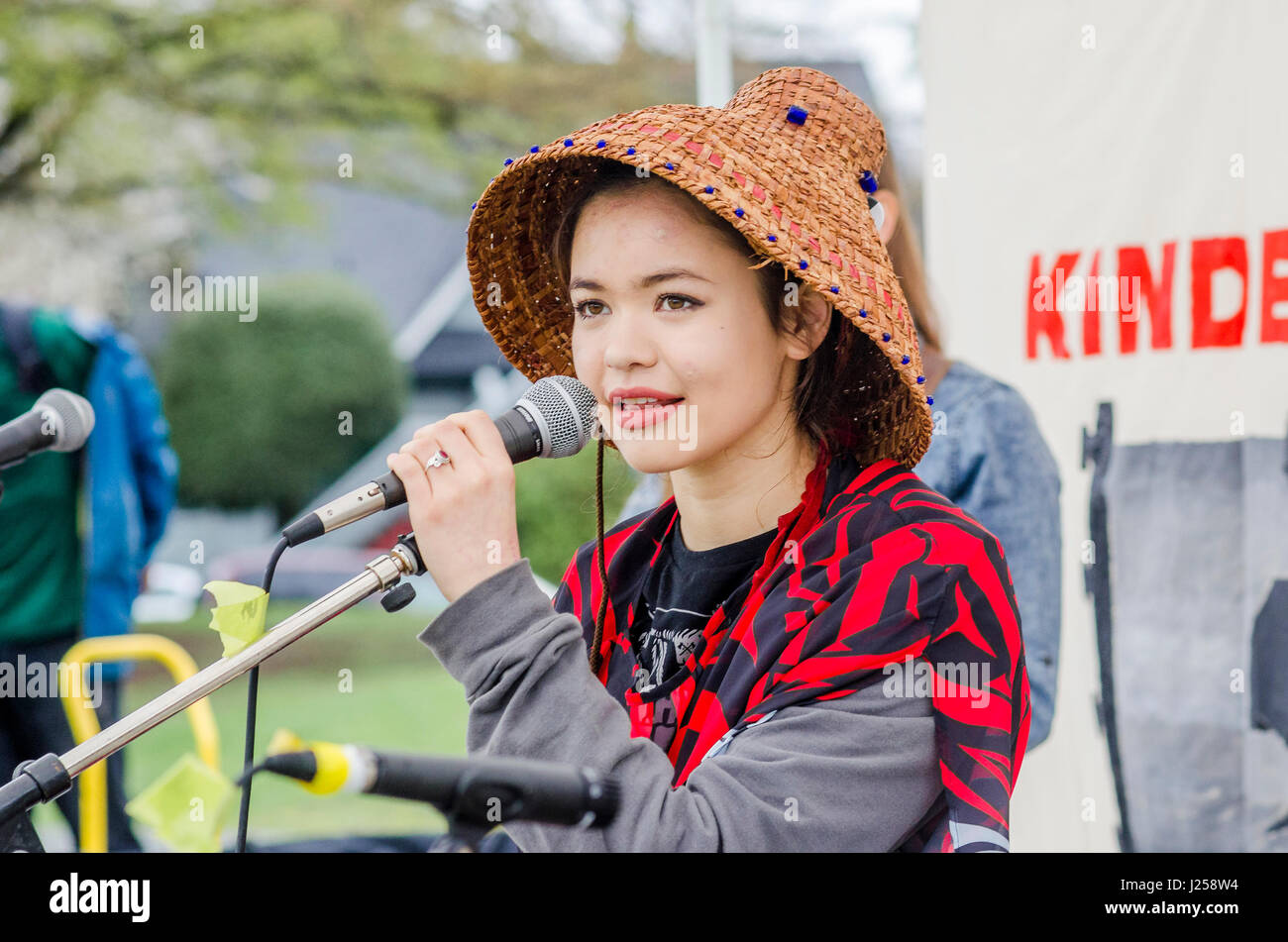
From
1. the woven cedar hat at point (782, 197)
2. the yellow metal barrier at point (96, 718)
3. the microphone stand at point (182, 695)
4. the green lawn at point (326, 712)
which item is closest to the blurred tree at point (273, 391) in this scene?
the green lawn at point (326, 712)

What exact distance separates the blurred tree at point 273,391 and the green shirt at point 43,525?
996 cm

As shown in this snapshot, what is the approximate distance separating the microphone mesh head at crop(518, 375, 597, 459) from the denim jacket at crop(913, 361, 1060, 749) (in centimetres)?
119

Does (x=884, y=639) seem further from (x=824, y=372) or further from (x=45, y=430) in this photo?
(x=45, y=430)

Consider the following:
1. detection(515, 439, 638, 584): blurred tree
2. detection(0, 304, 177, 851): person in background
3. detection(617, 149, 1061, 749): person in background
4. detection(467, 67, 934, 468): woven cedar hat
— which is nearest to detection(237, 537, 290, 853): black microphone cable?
detection(467, 67, 934, 468): woven cedar hat

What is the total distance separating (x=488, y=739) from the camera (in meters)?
1.40

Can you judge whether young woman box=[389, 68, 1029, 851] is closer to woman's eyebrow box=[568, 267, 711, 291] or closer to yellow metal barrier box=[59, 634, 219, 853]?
woman's eyebrow box=[568, 267, 711, 291]

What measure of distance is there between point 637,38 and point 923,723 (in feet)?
33.8

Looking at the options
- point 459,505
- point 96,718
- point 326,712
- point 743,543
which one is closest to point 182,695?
point 459,505

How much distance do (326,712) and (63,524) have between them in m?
5.89

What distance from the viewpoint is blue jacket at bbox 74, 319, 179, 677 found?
3885mm

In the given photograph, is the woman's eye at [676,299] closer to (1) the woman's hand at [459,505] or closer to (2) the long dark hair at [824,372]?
(2) the long dark hair at [824,372]

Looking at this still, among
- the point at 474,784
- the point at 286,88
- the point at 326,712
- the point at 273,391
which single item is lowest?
the point at 326,712

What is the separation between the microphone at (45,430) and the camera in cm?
175

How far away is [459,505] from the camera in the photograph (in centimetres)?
145
